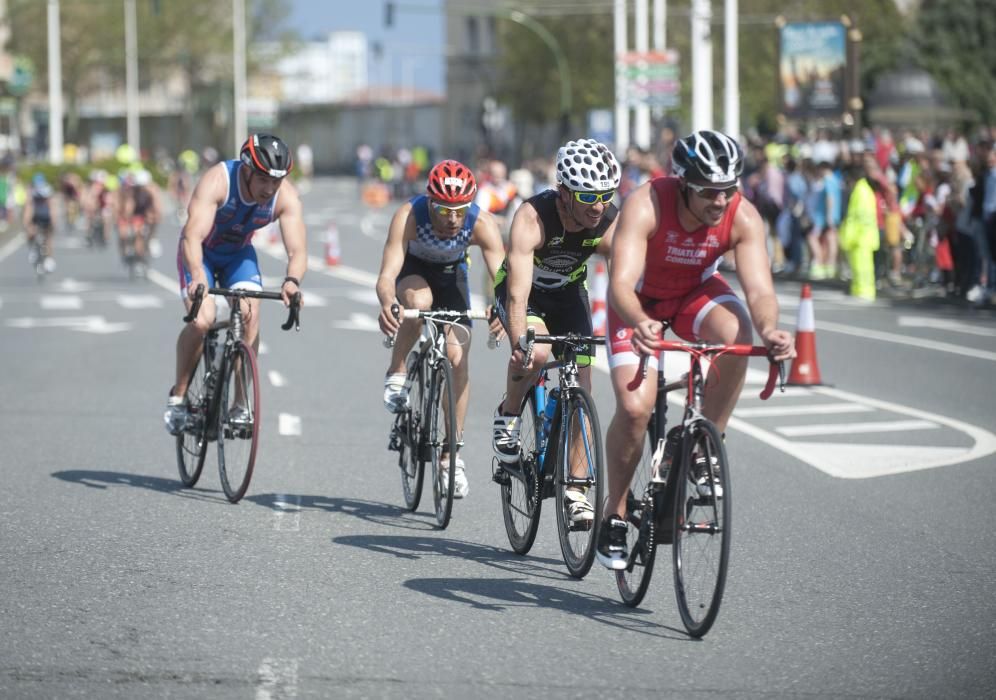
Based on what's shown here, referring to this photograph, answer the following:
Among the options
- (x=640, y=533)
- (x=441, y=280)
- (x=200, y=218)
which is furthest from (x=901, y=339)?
(x=640, y=533)

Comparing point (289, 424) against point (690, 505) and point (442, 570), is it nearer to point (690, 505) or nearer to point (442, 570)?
point (442, 570)

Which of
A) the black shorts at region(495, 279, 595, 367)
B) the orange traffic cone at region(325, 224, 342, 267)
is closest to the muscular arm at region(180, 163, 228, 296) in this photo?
the black shorts at region(495, 279, 595, 367)

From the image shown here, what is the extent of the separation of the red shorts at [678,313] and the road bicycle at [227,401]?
2597 mm

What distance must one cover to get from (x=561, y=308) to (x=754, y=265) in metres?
1.60

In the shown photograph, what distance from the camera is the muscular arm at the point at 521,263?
23.8 ft

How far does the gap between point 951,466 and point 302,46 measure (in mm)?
100245

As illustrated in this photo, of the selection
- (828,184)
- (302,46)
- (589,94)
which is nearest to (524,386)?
(828,184)

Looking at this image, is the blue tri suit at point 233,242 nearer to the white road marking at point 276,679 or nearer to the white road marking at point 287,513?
the white road marking at point 287,513

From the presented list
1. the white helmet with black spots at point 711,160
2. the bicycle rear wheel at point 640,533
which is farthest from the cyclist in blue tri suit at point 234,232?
the white helmet with black spots at point 711,160

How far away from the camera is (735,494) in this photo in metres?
9.42

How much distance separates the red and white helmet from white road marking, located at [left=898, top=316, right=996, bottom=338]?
1164cm

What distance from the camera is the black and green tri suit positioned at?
757 cm

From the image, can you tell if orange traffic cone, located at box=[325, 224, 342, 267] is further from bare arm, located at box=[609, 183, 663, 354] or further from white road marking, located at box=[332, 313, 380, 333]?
bare arm, located at box=[609, 183, 663, 354]

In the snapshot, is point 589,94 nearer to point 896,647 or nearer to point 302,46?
point 302,46
